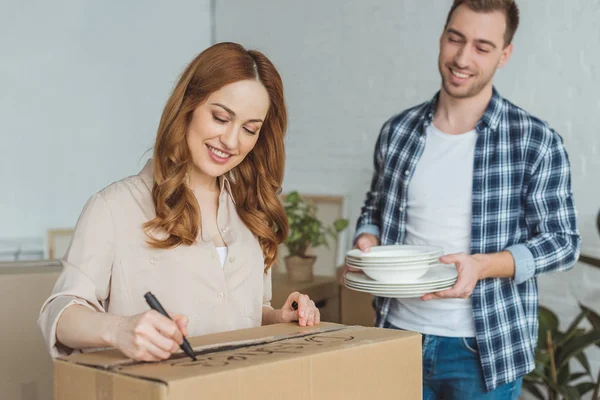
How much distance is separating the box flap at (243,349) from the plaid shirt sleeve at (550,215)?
0.75 metres

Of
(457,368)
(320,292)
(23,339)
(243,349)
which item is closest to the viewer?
(243,349)

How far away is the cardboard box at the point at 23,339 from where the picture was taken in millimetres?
1561

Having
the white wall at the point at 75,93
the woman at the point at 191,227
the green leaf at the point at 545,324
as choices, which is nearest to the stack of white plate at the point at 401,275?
the woman at the point at 191,227

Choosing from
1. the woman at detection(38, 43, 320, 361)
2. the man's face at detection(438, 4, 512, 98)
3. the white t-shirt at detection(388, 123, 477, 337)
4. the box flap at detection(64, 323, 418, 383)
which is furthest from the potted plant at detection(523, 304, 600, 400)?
the box flap at detection(64, 323, 418, 383)

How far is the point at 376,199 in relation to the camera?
2.12 m

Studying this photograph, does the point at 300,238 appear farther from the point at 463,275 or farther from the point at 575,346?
the point at 463,275

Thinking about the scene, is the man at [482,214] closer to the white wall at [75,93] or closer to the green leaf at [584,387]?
the green leaf at [584,387]

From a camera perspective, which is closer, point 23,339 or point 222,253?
point 222,253

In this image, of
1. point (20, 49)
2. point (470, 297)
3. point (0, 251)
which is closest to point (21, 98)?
point (20, 49)

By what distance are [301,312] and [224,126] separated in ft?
1.10

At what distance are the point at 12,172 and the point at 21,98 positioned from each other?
1.15ft

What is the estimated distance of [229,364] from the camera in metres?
0.92

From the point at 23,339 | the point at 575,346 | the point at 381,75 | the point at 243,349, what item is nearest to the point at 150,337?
the point at 243,349

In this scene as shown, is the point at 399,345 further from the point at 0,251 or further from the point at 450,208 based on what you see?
the point at 0,251
